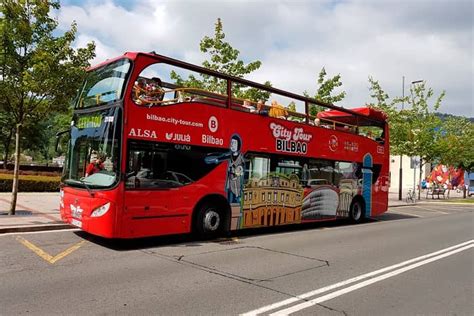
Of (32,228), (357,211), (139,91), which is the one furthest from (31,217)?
(357,211)

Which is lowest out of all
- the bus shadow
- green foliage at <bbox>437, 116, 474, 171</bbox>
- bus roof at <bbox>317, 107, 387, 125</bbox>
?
the bus shadow

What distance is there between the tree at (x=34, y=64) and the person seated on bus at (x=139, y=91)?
4104mm

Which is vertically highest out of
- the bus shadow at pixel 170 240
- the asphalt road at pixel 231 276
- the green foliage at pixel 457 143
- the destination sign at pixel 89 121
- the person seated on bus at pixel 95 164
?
the green foliage at pixel 457 143

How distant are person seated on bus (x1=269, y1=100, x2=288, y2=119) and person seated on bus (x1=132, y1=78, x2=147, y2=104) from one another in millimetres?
4108

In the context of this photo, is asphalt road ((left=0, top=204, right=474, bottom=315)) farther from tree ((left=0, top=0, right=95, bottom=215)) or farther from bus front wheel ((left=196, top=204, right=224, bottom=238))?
tree ((left=0, top=0, right=95, bottom=215))

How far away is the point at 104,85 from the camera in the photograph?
8820mm

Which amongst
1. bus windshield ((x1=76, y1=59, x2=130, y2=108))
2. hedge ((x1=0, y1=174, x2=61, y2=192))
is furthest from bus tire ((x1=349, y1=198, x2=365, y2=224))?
hedge ((x1=0, y1=174, x2=61, y2=192))

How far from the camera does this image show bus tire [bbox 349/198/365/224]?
1513 centimetres

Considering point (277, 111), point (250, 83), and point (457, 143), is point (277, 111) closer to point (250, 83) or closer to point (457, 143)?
point (250, 83)

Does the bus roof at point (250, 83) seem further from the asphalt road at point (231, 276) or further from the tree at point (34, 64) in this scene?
the asphalt road at point (231, 276)

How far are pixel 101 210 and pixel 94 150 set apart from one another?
1298mm

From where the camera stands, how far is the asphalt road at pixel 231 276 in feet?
17.0

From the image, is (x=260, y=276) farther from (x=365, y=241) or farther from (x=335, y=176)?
(x=335, y=176)

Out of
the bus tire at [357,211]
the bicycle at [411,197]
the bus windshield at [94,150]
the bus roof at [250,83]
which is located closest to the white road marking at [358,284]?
the bus windshield at [94,150]
